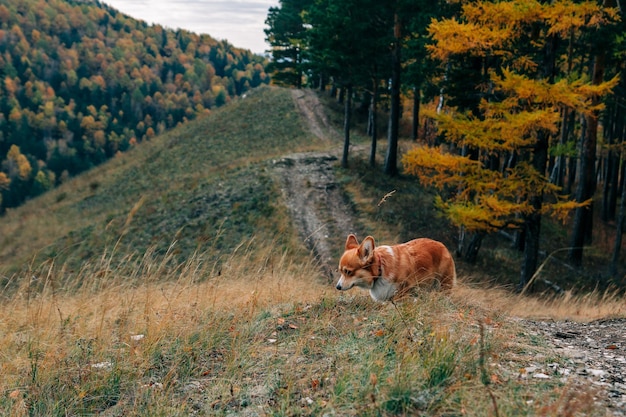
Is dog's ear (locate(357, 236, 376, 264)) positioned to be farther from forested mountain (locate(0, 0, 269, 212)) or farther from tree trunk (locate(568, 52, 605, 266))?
forested mountain (locate(0, 0, 269, 212))

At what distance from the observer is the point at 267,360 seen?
3885mm

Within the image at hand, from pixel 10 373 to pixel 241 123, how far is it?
4105 centimetres

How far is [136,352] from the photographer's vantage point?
3834 millimetres

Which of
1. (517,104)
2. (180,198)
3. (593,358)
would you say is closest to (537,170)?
(517,104)

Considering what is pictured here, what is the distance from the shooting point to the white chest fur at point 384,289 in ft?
17.6

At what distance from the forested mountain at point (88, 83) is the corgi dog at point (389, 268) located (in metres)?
102

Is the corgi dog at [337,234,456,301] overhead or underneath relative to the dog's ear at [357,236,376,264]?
underneath

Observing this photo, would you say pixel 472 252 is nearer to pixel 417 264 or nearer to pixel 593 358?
pixel 417 264

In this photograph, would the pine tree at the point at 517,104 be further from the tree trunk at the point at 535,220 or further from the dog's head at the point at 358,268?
the dog's head at the point at 358,268

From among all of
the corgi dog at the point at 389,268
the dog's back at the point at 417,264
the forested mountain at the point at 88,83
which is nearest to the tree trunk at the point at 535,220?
the dog's back at the point at 417,264

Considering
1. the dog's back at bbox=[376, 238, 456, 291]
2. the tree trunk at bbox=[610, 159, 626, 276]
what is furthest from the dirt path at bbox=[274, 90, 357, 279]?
the tree trunk at bbox=[610, 159, 626, 276]

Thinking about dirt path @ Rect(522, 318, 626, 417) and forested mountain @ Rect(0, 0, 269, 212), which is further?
forested mountain @ Rect(0, 0, 269, 212)

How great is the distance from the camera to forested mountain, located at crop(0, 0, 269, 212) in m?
109

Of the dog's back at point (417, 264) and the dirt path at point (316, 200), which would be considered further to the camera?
the dirt path at point (316, 200)
